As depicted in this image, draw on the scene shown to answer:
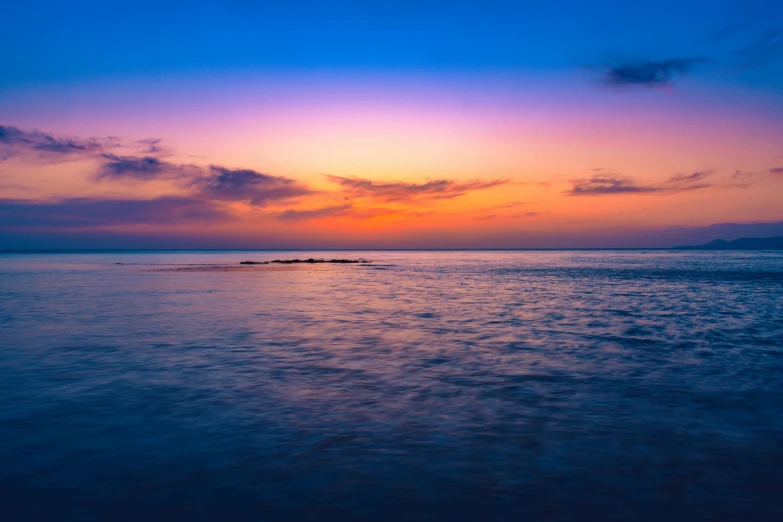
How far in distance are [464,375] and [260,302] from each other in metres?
21.5

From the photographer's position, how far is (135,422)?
9477 millimetres

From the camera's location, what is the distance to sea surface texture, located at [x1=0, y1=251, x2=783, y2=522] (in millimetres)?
6457

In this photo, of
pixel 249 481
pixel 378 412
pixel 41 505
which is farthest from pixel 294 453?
pixel 41 505

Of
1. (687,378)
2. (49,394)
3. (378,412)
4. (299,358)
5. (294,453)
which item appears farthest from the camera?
(299,358)

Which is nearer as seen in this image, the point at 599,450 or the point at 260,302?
the point at 599,450

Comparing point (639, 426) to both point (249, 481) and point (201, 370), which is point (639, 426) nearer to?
point (249, 481)

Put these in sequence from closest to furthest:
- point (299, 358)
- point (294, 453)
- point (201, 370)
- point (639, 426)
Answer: point (294, 453) → point (639, 426) → point (201, 370) → point (299, 358)

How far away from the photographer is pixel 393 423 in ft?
30.8

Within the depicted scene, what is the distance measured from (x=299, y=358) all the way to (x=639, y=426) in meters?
9.66

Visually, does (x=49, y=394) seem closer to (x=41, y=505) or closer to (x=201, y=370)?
(x=201, y=370)

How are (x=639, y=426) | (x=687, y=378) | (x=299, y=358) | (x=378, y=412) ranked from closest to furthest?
(x=639, y=426) < (x=378, y=412) < (x=687, y=378) < (x=299, y=358)

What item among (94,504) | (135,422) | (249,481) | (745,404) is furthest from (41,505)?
(745,404)

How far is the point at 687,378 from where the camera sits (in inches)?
497

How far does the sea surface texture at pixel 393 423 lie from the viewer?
21.2 ft
